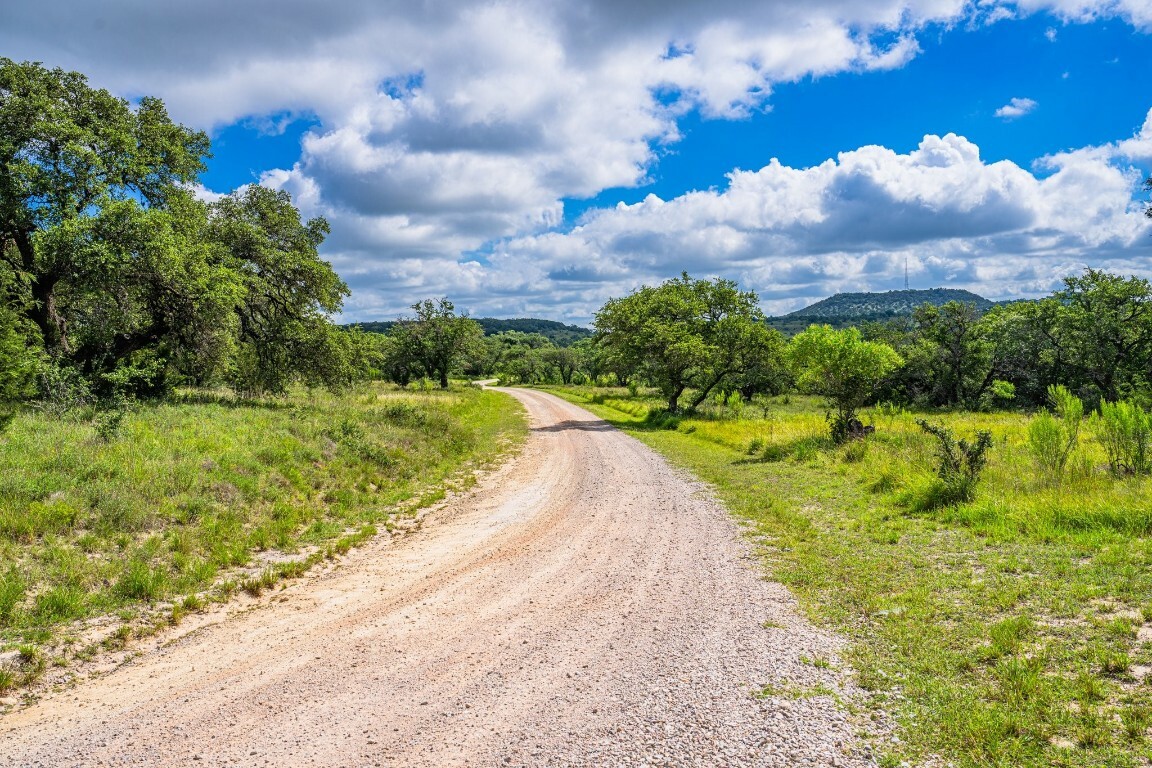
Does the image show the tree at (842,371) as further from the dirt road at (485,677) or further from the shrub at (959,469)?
the dirt road at (485,677)

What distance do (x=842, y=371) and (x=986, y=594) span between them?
15.5 metres

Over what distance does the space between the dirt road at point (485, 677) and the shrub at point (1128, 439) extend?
930 centimetres

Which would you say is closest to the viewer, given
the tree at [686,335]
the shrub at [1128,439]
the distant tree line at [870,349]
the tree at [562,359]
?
the shrub at [1128,439]

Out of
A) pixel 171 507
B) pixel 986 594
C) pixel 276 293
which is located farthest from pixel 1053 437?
pixel 276 293

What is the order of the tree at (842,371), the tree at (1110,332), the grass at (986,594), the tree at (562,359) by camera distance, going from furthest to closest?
the tree at (562,359) → the tree at (1110,332) → the tree at (842,371) → the grass at (986,594)

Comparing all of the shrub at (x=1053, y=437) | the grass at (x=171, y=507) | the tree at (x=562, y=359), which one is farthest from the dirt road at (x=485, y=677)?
the tree at (x=562, y=359)

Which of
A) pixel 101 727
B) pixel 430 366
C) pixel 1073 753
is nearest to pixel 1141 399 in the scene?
pixel 1073 753

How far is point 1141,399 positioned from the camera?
31.9m

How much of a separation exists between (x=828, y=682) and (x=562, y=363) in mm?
124456

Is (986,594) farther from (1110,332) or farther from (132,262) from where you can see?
Answer: (1110,332)

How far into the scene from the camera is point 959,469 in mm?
11867

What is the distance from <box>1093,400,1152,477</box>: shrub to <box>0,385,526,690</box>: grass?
49.7 ft

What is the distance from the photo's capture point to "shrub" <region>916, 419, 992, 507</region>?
Answer: 11.3 m

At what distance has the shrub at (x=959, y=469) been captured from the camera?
11281 millimetres
